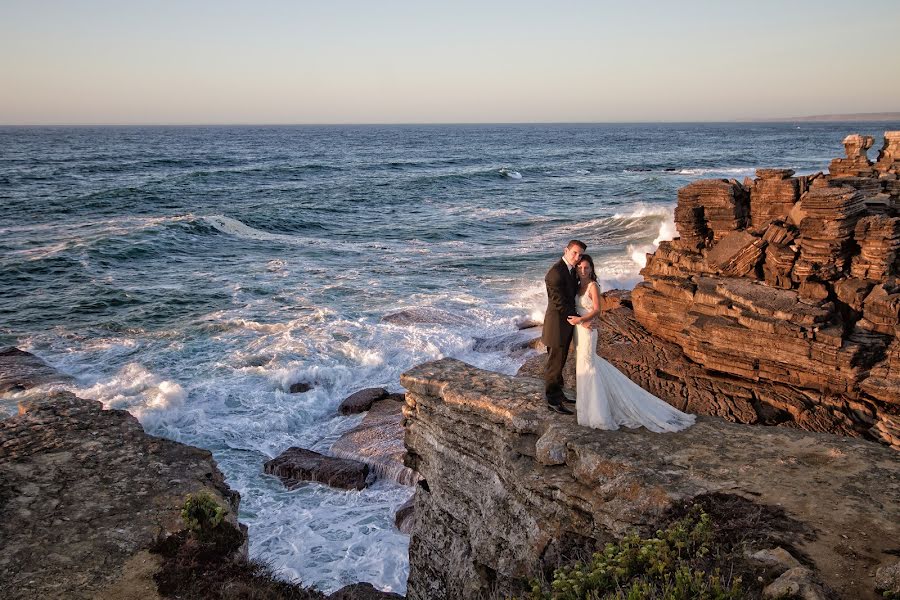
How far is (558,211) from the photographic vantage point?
145ft

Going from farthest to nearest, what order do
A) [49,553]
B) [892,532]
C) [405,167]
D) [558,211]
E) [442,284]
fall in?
1. [405,167]
2. [558,211]
3. [442,284]
4. [49,553]
5. [892,532]

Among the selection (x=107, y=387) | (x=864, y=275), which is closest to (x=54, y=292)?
(x=107, y=387)

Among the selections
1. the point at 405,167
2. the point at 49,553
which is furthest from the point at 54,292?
the point at 405,167

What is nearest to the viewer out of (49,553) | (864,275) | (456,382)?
(49,553)

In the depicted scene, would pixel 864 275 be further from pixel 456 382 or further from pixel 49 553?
pixel 49 553

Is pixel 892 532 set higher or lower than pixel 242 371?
higher

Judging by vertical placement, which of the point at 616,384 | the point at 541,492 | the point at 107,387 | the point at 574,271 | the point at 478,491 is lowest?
the point at 107,387

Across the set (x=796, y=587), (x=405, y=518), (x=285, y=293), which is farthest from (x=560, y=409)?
(x=285, y=293)

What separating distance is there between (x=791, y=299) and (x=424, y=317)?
40.5 ft

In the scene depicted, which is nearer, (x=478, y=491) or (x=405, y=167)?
(x=478, y=491)

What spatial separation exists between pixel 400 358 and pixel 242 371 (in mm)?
4480

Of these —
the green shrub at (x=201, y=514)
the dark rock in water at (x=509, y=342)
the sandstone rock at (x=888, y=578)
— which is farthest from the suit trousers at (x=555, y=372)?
the dark rock in water at (x=509, y=342)

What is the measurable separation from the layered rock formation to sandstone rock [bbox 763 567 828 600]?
5.62m

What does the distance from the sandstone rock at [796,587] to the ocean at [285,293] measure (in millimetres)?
6493
